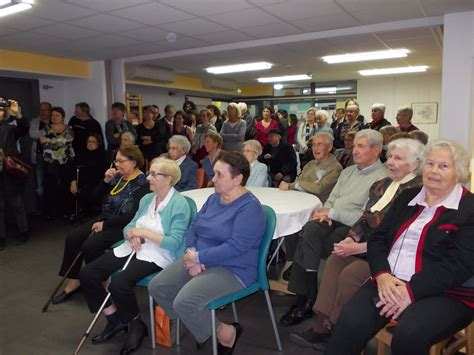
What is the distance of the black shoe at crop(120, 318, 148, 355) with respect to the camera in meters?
2.39

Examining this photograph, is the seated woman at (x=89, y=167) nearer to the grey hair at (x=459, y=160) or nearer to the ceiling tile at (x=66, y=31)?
the ceiling tile at (x=66, y=31)

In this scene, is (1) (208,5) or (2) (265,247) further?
(1) (208,5)

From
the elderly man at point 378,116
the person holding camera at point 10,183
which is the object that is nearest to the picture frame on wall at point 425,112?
the elderly man at point 378,116

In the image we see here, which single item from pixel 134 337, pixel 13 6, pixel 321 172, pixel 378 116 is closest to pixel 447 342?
pixel 134 337

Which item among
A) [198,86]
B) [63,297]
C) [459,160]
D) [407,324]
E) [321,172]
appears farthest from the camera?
[198,86]

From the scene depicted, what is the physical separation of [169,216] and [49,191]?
13.9ft

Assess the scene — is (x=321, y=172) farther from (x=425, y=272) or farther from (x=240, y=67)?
(x=240, y=67)

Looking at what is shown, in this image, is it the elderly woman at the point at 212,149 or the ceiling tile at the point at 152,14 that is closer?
the ceiling tile at the point at 152,14

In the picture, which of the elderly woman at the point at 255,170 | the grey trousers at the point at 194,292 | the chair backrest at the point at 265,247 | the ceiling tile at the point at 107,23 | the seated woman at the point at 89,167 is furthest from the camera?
the seated woman at the point at 89,167

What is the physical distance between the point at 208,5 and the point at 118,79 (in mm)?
3552

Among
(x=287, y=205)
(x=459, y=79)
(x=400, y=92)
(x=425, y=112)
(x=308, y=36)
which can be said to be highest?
(x=308, y=36)

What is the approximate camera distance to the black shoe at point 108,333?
2547mm

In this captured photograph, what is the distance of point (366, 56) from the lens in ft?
22.6

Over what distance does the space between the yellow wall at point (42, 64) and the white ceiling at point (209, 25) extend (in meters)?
0.23
